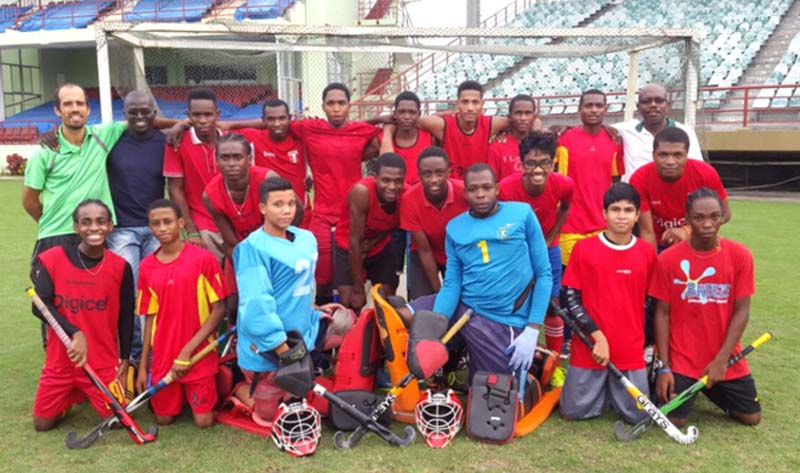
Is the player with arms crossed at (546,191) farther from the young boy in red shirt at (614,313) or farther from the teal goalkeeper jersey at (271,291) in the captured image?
the teal goalkeeper jersey at (271,291)

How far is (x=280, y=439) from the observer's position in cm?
319

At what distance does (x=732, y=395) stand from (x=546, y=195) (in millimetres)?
1498

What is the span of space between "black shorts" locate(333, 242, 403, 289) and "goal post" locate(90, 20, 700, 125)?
2094mm

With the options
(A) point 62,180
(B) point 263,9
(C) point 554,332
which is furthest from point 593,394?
(B) point 263,9

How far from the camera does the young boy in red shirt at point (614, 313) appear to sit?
11.5ft

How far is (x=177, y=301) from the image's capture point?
3.60 metres

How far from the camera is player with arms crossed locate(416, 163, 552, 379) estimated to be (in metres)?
3.58

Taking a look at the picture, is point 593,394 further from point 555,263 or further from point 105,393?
point 105,393

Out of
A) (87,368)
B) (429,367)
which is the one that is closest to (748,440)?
(429,367)

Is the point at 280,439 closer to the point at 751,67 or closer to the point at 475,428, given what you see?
the point at 475,428

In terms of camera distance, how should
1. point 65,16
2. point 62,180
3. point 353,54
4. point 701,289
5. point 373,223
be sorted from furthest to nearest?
point 65,16
point 353,54
point 373,223
point 62,180
point 701,289

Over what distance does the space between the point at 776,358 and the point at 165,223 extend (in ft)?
13.1

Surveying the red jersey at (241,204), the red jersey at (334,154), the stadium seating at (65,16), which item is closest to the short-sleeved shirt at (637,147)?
the red jersey at (334,154)

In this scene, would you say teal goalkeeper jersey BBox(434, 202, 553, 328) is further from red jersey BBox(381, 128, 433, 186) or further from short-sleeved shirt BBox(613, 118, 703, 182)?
short-sleeved shirt BBox(613, 118, 703, 182)
